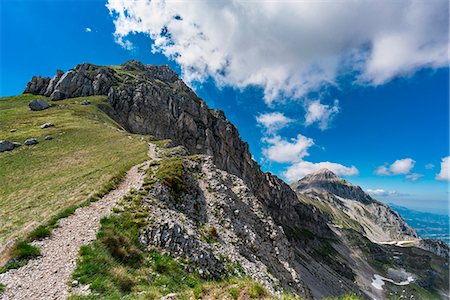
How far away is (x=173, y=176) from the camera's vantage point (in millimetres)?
32031

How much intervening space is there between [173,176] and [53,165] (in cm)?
3027

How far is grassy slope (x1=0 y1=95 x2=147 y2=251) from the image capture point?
27453 mm

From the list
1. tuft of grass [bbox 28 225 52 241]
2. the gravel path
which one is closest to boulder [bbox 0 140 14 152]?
the gravel path

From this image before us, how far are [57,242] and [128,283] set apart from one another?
6.71 m

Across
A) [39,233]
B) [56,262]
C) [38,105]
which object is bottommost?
[56,262]

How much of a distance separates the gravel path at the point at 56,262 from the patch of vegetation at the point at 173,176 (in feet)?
26.3

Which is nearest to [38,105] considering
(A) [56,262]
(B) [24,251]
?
(B) [24,251]

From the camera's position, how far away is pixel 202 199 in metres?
32.4

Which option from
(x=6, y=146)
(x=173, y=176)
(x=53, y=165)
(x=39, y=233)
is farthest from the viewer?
(x=6, y=146)

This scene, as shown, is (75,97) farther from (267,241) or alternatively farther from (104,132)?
(267,241)

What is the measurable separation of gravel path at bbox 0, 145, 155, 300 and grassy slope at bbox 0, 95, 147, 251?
2849mm

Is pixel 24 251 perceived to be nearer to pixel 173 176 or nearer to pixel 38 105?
pixel 173 176

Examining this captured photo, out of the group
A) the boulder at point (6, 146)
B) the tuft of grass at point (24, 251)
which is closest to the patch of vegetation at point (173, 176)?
the tuft of grass at point (24, 251)

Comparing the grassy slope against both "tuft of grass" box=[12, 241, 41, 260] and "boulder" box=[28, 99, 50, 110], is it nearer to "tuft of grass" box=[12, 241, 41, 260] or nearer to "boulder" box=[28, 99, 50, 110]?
"tuft of grass" box=[12, 241, 41, 260]
